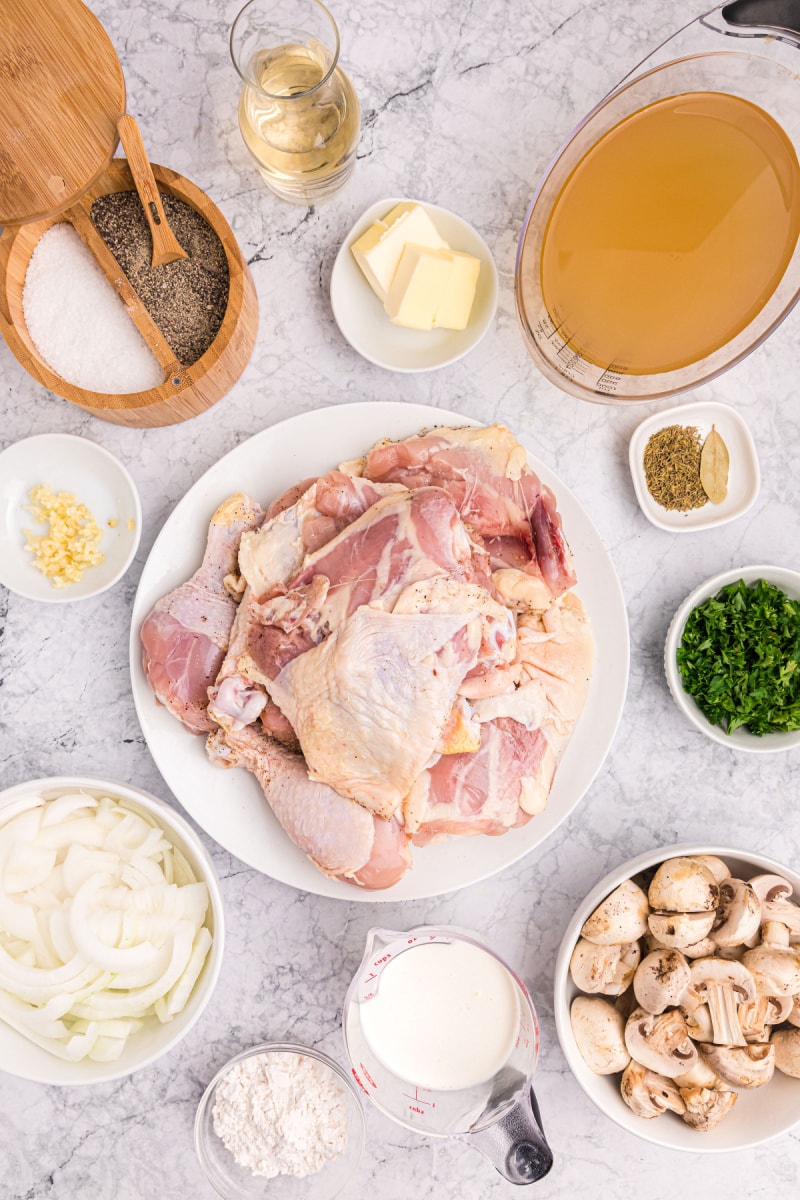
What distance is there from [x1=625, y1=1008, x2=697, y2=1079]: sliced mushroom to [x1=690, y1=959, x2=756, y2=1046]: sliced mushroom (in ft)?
0.22

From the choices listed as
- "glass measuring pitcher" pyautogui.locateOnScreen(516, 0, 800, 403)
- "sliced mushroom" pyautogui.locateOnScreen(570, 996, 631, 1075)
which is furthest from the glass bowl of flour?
"glass measuring pitcher" pyautogui.locateOnScreen(516, 0, 800, 403)

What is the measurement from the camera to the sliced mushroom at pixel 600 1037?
1822 millimetres

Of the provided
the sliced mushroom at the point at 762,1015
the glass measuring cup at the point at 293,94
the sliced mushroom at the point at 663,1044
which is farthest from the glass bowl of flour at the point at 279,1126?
the glass measuring cup at the point at 293,94

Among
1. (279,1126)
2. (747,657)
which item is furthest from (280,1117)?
(747,657)

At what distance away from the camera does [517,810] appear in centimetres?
175

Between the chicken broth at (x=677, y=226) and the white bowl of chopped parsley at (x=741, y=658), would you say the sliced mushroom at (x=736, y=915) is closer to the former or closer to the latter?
the white bowl of chopped parsley at (x=741, y=658)

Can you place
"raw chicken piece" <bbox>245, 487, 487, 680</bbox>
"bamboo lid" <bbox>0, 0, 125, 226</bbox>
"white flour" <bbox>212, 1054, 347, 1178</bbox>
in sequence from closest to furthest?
"bamboo lid" <bbox>0, 0, 125, 226</bbox> → "raw chicken piece" <bbox>245, 487, 487, 680</bbox> → "white flour" <bbox>212, 1054, 347, 1178</bbox>

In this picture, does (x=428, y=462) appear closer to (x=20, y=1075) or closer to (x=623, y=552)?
(x=623, y=552)

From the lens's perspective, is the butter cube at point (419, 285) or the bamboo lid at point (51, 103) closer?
the bamboo lid at point (51, 103)

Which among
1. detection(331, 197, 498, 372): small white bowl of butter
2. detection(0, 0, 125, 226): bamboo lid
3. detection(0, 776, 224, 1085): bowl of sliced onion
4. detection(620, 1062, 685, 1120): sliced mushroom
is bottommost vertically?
detection(620, 1062, 685, 1120): sliced mushroom

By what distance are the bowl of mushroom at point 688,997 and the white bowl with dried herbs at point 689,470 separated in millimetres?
758

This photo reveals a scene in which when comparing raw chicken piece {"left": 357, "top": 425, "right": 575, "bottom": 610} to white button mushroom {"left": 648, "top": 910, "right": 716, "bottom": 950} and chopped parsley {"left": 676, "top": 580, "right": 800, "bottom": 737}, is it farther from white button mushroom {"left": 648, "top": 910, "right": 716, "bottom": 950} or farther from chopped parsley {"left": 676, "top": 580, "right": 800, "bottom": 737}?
white button mushroom {"left": 648, "top": 910, "right": 716, "bottom": 950}

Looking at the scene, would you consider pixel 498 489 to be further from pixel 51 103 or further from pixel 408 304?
pixel 51 103

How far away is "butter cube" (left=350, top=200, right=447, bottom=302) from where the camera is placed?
1841 mm
